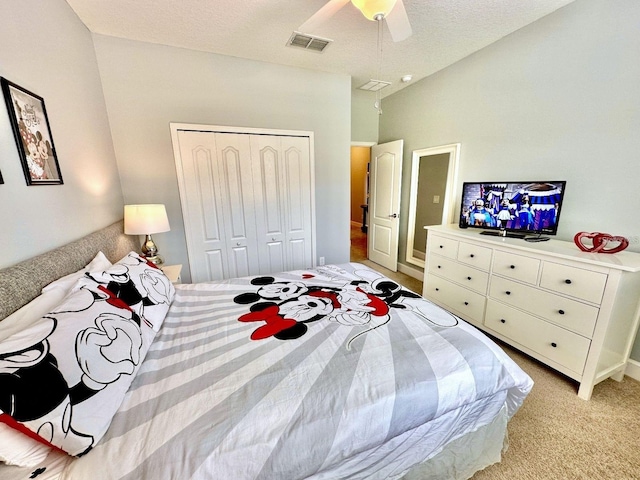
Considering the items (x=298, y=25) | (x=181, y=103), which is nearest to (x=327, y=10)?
(x=298, y=25)

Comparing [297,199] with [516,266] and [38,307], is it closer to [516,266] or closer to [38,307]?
[516,266]

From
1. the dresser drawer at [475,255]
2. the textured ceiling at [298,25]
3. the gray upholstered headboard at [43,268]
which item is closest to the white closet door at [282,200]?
the textured ceiling at [298,25]

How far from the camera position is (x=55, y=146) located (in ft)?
4.99

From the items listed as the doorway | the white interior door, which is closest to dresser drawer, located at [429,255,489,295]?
the white interior door

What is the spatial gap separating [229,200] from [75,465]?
2.43 metres

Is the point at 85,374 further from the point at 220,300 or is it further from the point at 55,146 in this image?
the point at 55,146

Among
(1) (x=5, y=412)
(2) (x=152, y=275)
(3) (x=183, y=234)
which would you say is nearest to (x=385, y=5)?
(2) (x=152, y=275)

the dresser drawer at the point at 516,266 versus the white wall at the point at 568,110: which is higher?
the white wall at the point at 568,110

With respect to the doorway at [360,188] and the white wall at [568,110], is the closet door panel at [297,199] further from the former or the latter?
the doorway at [360,188]

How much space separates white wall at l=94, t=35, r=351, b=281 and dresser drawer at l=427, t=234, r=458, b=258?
1580mm

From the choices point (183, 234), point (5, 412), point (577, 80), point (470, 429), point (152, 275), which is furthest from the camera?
point (183, 234)

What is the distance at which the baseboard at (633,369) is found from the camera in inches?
71.4

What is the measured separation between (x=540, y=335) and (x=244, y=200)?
298 cm

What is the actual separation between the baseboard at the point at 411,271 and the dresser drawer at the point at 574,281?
1.84 metres
